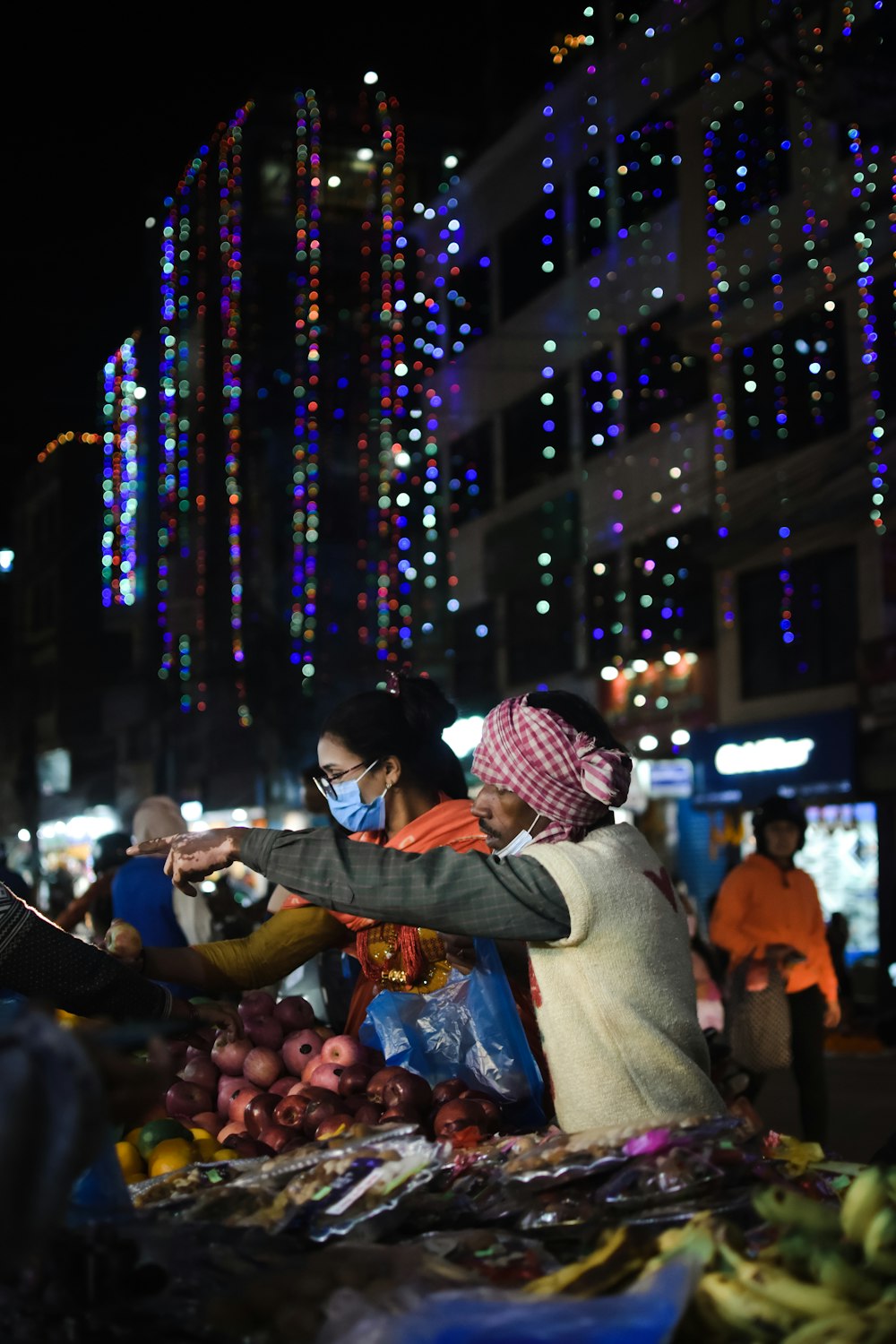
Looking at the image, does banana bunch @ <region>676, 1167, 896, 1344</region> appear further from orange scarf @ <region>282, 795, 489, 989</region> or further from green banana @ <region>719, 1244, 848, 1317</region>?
orange scarf @ <region>282, 795, 489, 989</region>

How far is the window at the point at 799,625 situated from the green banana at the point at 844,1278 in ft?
53.8

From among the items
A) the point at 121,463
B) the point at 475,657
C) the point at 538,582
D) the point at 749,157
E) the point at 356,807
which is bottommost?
the point at 356,807

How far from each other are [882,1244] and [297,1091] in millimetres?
1958

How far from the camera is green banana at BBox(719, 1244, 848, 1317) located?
197 centimetres

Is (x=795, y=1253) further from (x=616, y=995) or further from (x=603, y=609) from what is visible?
(x=603, y=609)

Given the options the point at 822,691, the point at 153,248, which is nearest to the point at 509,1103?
the point at 822,691

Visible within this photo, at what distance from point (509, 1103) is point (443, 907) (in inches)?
36.2

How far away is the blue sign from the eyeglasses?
533 inches

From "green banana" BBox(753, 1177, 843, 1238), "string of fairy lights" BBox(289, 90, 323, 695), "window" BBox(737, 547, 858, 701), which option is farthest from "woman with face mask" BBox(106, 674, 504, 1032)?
"string of fairy lights" BBox(289, 90, 323, 695)

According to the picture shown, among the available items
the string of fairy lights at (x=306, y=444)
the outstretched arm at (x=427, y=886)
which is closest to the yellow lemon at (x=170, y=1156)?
the outstretched arm at (x=427, y=886)

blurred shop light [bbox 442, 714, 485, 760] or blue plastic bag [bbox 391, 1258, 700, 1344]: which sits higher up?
blurred shop light [bbox 442, 714, 485, 760]

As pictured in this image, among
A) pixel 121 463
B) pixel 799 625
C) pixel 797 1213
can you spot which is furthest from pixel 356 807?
pixel 121 463

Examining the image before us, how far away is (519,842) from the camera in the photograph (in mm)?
3201

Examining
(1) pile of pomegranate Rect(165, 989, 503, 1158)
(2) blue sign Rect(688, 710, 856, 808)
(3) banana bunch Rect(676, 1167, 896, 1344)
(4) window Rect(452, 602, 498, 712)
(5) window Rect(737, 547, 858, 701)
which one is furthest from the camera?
(4) window Rect(452, 602, 498, 712)
